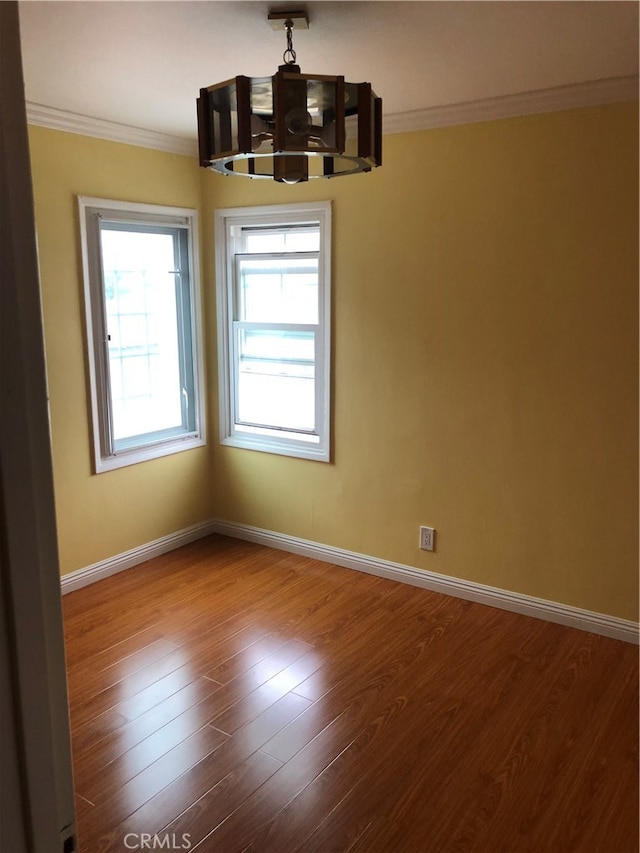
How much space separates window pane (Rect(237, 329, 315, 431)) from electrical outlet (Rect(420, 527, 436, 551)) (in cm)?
92

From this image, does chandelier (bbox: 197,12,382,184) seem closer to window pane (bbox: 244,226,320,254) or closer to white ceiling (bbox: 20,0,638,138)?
white ceiling (bbox: 20,0,638,138)

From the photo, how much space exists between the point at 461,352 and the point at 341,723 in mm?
1829

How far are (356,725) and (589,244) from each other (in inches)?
88.3

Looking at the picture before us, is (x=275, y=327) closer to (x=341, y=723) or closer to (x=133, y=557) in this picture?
(x=133, y=557)

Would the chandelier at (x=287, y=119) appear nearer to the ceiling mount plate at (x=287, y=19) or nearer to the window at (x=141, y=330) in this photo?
the ceiling mount plate at (x=287, y=19)

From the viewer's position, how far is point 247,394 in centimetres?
432

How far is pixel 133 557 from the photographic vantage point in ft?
13.2

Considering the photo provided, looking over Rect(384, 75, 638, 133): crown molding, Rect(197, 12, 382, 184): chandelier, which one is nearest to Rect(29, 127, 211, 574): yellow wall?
Rect(384, 75, 638, 133): crown molding

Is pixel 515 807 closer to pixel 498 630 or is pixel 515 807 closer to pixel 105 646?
pixel 498 630

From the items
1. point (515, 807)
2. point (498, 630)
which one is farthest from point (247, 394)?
point (515, 807)

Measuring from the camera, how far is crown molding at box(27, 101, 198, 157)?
321cm

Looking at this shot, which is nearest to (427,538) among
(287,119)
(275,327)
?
(275,327)

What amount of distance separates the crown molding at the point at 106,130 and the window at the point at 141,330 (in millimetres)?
337

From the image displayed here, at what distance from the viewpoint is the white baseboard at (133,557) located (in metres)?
3.71
